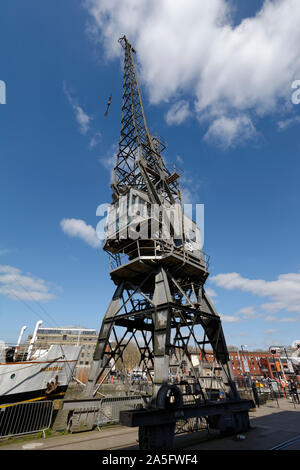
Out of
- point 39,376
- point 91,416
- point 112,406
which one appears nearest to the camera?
point 91,416

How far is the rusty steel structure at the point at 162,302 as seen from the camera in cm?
979

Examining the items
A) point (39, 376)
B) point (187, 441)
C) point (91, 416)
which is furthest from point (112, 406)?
point (39, 376)

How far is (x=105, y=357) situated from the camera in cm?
1381

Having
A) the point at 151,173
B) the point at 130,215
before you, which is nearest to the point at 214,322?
the point at 130,215

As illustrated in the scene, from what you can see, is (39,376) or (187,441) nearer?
(187,441)

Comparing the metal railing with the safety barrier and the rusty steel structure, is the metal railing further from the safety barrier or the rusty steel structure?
the safety barrier

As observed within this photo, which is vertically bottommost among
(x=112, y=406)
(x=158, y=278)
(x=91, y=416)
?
(x=91, y=416)

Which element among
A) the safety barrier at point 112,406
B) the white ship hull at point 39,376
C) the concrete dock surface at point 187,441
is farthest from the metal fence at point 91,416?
the white ship hull at point 39,376

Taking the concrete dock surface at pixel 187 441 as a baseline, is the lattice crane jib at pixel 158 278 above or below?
above

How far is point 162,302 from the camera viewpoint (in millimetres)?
11383

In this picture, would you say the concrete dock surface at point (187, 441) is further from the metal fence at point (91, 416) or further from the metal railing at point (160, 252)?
the metal railing at point (160, 252)

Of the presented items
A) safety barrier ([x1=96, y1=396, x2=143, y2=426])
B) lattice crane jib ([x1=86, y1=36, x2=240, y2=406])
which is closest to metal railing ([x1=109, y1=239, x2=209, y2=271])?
lattice crane jib ([x1=86, y1=36, x2=240, y2=406])

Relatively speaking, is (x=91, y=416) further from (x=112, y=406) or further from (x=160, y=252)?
(x=160, y=252)
